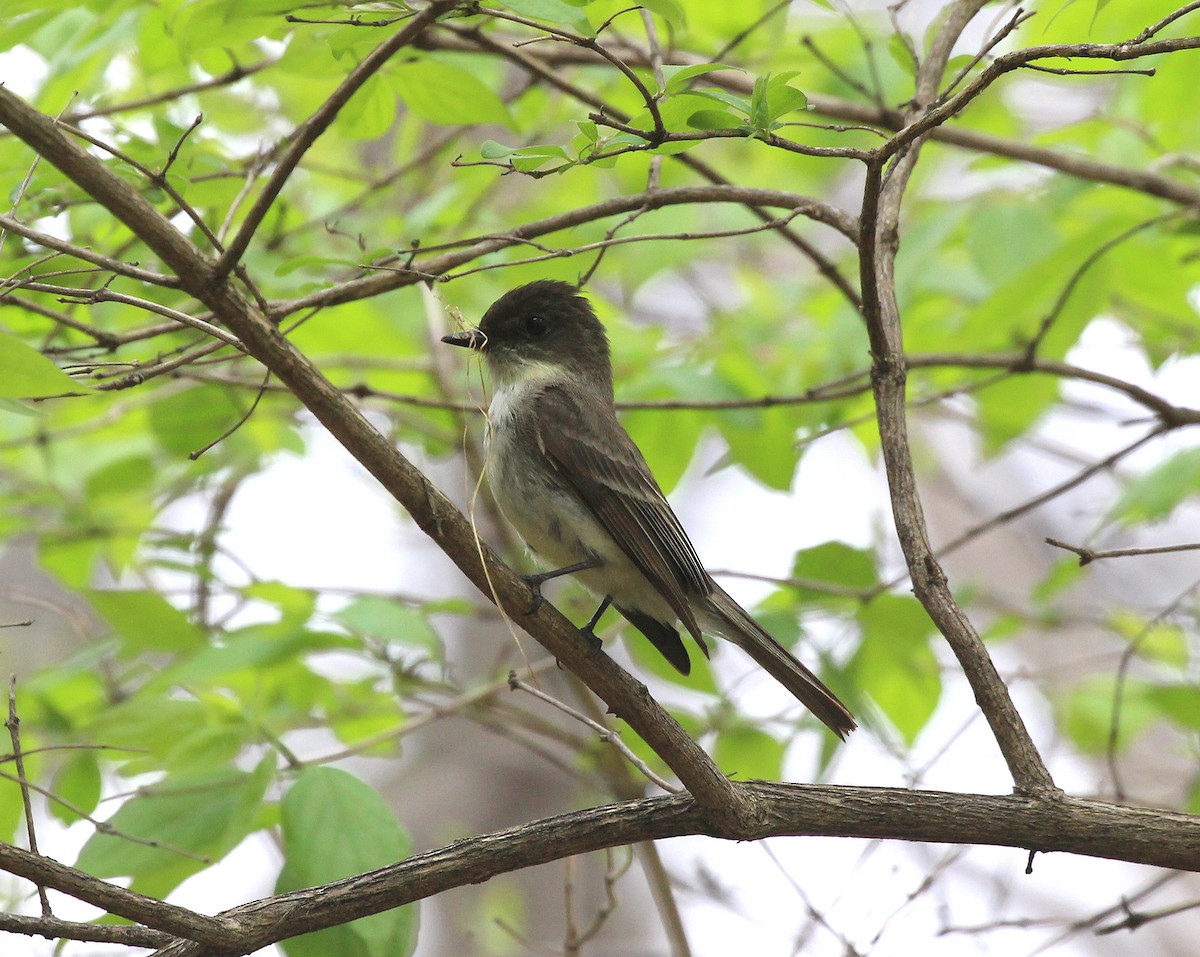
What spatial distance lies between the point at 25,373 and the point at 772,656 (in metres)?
1.96

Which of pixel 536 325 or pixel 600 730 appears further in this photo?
pixel 536 325

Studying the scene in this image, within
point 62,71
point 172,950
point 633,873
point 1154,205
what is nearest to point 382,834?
point 172,950

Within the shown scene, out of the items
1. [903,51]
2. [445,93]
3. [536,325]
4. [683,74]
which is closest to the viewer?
[683,74]

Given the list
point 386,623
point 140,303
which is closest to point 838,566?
point 386,623

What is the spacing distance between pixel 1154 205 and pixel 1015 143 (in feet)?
1.72

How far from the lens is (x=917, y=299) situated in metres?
3.95

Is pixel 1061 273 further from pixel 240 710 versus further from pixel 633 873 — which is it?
pixel 633 873

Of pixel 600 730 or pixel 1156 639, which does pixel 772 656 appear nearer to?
pixel 600 730

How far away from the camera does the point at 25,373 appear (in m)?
1.84

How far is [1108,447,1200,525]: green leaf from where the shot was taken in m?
3.03

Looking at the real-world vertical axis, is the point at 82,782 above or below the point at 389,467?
below

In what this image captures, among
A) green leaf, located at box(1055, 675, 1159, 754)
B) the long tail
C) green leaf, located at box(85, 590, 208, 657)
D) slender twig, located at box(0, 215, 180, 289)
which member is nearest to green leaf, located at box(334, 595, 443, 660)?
green leaf, located at box(85, 590, 208, 657)

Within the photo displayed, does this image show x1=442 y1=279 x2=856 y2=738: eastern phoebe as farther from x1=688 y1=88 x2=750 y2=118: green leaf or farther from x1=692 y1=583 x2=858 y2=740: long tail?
x1=688 y1=88 x2=750 y2=118: green leaf

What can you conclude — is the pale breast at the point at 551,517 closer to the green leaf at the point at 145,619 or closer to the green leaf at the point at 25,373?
the green leaf at the point at 145,619
